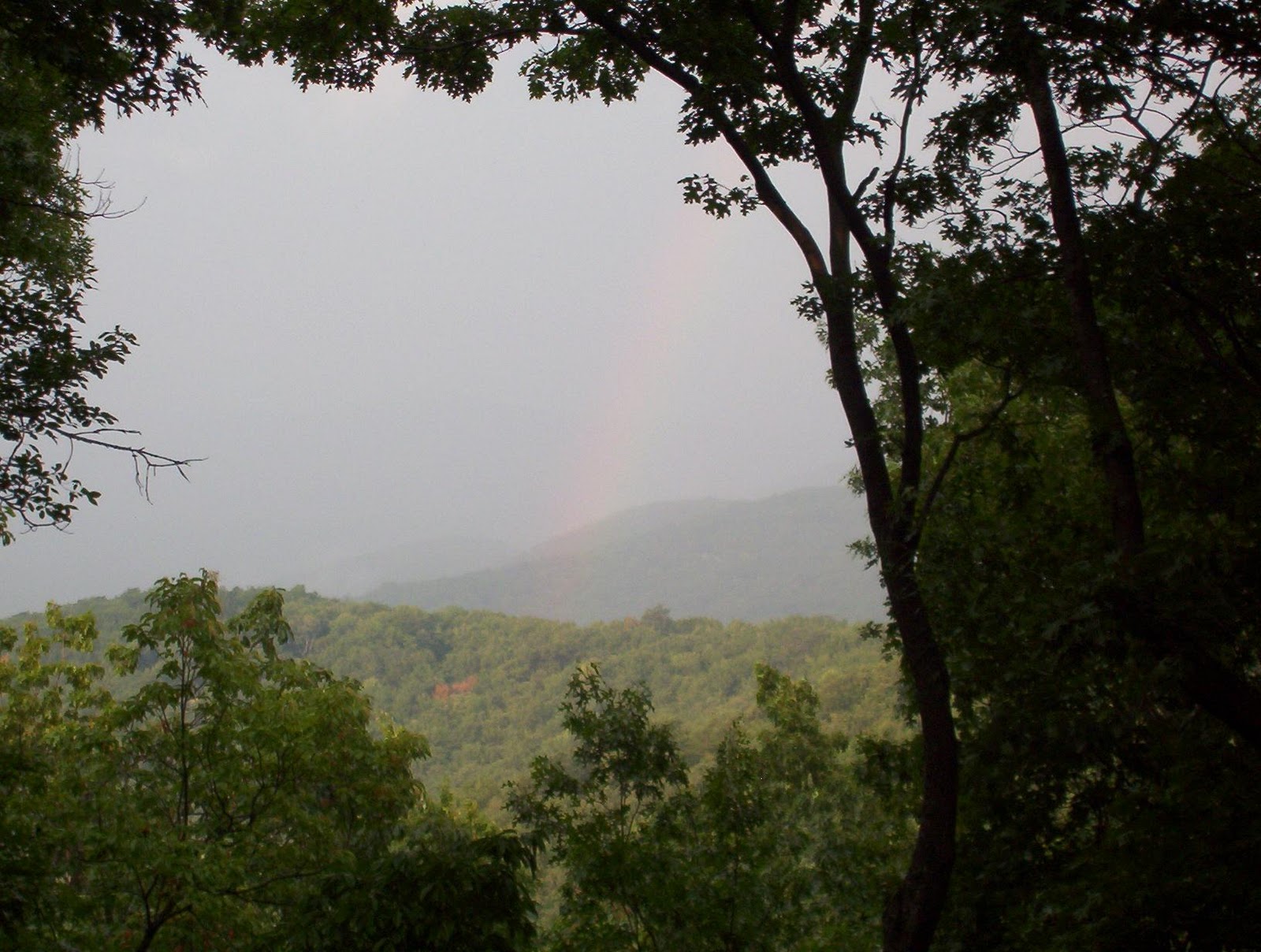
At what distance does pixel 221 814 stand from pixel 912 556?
6.82 m

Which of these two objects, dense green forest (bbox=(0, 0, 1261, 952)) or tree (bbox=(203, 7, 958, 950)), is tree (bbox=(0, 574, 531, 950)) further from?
tree (bbox=(203, 7, 958, 950))

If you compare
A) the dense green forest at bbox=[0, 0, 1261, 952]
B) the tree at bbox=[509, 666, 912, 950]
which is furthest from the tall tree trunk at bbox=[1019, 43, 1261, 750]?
the tree at bbox=[509, 666, 912, 950]

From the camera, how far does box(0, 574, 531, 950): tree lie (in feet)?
15.8

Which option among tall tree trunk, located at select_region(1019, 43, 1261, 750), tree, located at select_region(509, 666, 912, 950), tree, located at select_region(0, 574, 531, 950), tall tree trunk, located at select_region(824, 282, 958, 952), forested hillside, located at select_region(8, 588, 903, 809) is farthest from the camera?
forested hillside, located at select_region(8, 588, 903, 809)

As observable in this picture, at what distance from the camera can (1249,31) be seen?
15.9 ft

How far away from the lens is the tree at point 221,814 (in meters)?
4.83

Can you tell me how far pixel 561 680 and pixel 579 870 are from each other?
72.4m

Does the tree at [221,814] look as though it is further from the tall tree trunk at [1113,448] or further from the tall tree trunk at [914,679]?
the tall tree trunk at [1113,448]

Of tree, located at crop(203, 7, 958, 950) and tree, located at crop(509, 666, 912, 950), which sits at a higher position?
tree, located at crop(203, 7, 958, 950)

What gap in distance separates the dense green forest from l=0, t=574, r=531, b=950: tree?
0.14ft

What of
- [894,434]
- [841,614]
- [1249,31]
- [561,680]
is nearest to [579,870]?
[894,434]

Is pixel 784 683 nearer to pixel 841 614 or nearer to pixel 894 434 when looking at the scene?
pixel 894 434

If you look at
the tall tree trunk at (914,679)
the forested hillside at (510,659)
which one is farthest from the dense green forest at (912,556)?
the forested hillside at (510,659)

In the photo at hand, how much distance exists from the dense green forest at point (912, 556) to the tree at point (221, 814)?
0.14 ft
